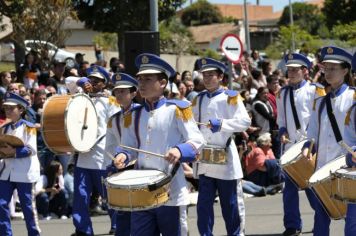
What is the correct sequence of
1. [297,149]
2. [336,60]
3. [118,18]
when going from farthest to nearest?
[118,18] < [297,149] < [336,60]

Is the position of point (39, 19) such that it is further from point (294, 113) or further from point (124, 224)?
point (124, 224)

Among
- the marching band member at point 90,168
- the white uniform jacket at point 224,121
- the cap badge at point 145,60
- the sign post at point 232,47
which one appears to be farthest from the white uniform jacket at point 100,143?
the sign post at point 232,47

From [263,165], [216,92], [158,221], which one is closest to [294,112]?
[216,92]

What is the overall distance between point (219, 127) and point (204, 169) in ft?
2.29

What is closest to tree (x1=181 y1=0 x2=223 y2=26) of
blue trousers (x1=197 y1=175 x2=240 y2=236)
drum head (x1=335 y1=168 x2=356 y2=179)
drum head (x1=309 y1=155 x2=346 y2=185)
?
blue trousers (x1=197 y1=175 x2=240 y2=236)

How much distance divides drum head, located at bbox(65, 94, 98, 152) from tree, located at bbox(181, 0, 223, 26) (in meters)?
85.2

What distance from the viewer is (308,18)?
91688 millimetres

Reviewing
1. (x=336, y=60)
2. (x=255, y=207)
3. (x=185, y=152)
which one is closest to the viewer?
(x=185, y=152)

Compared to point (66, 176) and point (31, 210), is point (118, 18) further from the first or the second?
point (31, 210)

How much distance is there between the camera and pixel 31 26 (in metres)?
22.3

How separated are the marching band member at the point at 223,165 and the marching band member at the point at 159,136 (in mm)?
2778

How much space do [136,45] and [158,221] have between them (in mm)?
6779

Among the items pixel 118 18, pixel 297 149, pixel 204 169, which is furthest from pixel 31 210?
pixel 118 18

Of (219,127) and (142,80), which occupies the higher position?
(142,80)
